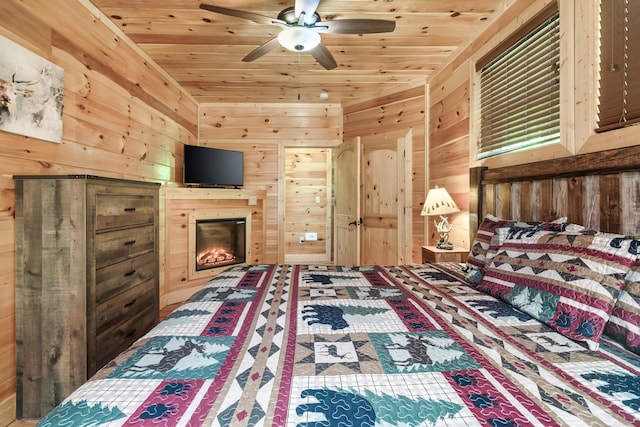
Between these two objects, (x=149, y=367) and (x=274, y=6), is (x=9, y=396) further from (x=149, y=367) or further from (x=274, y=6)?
(x=274, y=6)

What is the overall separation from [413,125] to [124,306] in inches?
134

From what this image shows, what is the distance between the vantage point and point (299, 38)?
7.09 feet

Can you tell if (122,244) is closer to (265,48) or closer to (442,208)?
(265,48)

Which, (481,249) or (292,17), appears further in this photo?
(292,17)

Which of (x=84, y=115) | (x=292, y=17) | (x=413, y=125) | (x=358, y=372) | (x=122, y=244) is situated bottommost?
(x=358, y=372)

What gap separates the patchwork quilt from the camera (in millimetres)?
700

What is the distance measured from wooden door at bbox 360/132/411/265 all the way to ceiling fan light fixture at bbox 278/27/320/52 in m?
1.94

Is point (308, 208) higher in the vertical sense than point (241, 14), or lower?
lower

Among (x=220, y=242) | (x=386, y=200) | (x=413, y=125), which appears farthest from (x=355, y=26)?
(x=220, y=242)

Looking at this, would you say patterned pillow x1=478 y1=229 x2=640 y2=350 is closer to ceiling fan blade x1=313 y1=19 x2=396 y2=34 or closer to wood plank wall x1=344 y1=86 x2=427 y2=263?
ceiling fan blade x1=313 y1=19 x2=396 y2=34

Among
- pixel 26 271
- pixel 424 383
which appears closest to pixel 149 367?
pixel 424 383

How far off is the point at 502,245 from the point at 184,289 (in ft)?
10.8

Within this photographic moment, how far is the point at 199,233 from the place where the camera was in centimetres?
385

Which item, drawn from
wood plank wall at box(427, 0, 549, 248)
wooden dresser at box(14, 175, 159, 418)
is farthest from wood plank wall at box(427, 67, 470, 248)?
wooden dresser at box(14, 175, 159, 418)
